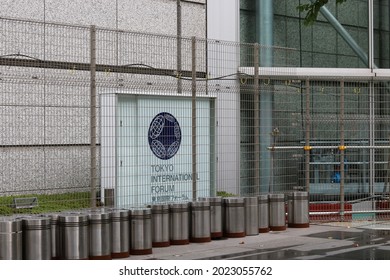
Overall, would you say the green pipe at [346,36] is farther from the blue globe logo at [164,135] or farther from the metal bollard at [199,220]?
the metal bollard at [199,220]

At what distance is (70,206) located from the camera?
11.7 meters

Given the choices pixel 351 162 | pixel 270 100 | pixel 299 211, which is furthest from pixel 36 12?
pixel 351 162

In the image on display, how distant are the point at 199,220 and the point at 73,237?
2.77 meters

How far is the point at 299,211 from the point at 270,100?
7.99 ft

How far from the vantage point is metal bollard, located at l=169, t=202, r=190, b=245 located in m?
12.1

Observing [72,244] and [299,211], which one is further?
[299,211]

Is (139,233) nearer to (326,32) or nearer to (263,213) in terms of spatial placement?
(263,213)

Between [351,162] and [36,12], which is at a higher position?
[36,12]

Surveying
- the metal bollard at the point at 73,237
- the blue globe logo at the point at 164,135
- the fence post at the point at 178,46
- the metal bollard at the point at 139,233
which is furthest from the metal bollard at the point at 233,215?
the metal bollard at the point at 73,237

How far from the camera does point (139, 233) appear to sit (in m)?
11.3

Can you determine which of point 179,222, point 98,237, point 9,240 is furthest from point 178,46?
point 9,240
